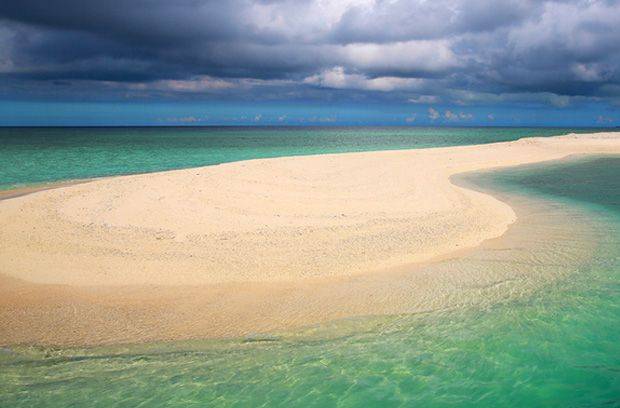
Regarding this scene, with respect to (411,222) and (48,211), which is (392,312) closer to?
(411,222)

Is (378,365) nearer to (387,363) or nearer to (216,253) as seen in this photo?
(387,363)

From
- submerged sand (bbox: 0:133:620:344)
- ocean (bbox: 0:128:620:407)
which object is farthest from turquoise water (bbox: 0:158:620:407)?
submerged sand (bbox: 0:133:620:344)

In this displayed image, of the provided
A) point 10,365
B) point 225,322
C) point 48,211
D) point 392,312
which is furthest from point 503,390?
point 48,211

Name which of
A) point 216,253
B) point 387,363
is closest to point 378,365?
point 387,363

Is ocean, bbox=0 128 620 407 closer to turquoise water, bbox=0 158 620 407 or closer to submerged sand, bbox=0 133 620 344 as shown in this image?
turquoise water, bbox=0 158 620 407

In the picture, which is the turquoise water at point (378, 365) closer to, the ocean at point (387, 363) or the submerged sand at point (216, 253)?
the ocean at point (387, 363)

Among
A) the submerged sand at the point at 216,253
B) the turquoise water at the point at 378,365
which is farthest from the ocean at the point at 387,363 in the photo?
the submerged sand at the point at 216,253
